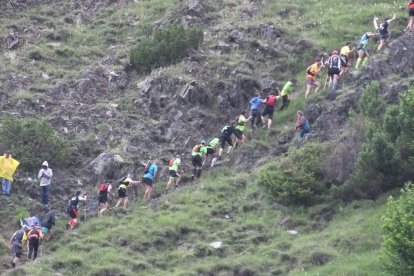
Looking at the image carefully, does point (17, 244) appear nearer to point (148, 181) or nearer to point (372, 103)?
point (148, 181)

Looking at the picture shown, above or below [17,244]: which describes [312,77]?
above

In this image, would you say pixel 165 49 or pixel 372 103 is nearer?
pixel 372 103

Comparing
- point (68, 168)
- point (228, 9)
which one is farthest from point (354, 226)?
point (228, 9)

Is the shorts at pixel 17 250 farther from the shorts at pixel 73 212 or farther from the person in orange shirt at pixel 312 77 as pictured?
the person in orange shirt at pixel 312 77

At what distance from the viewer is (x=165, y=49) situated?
38500 mm

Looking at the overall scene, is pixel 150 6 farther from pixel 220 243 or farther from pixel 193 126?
pixel 220 243

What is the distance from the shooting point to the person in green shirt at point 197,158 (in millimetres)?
31484

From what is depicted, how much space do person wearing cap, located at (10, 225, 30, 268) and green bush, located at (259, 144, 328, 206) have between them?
8148 mm

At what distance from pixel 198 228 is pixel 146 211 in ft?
7.30

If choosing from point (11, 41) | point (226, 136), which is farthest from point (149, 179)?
point (11, 41)

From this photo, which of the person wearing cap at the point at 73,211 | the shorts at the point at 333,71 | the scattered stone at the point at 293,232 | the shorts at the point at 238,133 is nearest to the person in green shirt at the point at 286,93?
the shorts at the point at 333,71

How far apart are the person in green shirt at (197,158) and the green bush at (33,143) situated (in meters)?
4.72

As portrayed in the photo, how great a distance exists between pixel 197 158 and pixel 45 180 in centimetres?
547

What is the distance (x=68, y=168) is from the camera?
3247 centimetres
